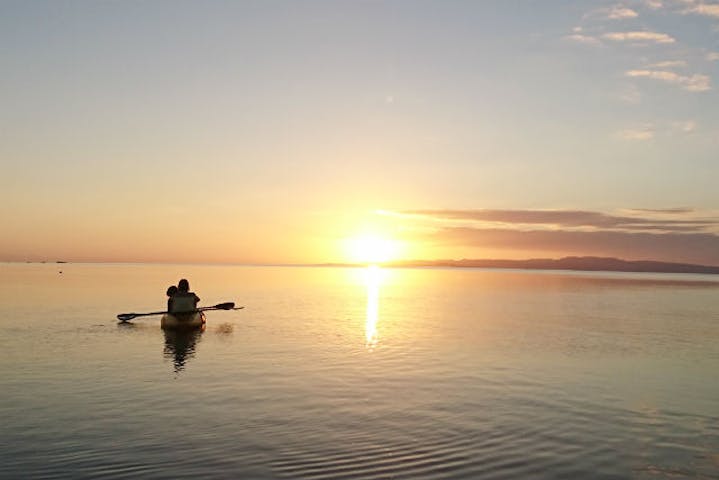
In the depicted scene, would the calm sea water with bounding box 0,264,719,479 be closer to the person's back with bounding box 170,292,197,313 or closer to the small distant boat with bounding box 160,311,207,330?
the small distant boat with bounding box 160,311,207,330

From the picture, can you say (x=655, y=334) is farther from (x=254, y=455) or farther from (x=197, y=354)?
(x=254, y=455)

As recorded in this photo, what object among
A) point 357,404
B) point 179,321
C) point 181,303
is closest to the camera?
point 357,404

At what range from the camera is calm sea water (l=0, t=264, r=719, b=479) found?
1548 cm

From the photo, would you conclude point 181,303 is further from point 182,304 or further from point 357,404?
point 357,404

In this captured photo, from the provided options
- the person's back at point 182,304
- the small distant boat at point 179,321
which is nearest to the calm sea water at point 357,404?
the small distant boat at point 179,321

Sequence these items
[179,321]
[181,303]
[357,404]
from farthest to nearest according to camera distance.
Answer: [181,303]
[179,321]
[357,404]

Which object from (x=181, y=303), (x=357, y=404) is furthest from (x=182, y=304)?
(x=357, y=404)

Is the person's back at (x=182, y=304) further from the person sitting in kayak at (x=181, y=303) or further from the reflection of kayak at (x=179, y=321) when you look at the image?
the reflection of kayak at (x=179, y=321)

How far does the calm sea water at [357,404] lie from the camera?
610 inches

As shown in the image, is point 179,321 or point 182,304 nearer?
point 179,321

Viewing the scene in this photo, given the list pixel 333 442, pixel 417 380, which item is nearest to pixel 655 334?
pixel 417 380

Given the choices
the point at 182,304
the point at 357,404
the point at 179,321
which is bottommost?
the point at 357,404

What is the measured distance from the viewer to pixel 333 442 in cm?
1736

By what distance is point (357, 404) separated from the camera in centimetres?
2273
